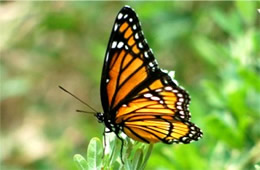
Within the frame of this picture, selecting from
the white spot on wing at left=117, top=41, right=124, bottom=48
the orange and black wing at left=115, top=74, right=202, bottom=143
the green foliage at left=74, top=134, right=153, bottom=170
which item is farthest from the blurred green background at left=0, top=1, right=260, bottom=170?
the green foliage at left=74, top=134, right=153, bottom=170

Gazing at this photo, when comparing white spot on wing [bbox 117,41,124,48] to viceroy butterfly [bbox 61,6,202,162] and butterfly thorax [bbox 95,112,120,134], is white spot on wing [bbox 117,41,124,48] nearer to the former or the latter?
viceroy butterfly [bbox 61,6,202,162]

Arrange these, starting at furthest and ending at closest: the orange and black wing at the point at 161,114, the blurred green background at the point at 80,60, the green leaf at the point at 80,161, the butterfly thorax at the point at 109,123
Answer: the blurred green background at the point at 80,60 < the orange and black wing at the point at 161,114 < the butterfly thorax at the point at 109,123 < the green leaf at the point at 80,161

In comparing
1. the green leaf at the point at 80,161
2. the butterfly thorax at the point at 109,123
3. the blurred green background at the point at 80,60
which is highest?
the blurred green background at the point at 80,60

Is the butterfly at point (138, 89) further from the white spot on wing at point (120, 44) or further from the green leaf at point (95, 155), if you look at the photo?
the green leaf at point (95, 155)

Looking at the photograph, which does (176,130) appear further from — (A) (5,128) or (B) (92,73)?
(A) (5,128)

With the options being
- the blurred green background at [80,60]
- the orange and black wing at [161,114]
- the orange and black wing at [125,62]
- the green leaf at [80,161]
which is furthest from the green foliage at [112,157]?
the blurred green background at [80,60]

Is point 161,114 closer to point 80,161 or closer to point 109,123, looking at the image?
point 109,123

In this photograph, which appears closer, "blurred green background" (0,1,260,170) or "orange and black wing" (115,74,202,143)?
"orange and black wing" (115,74,202,143)
